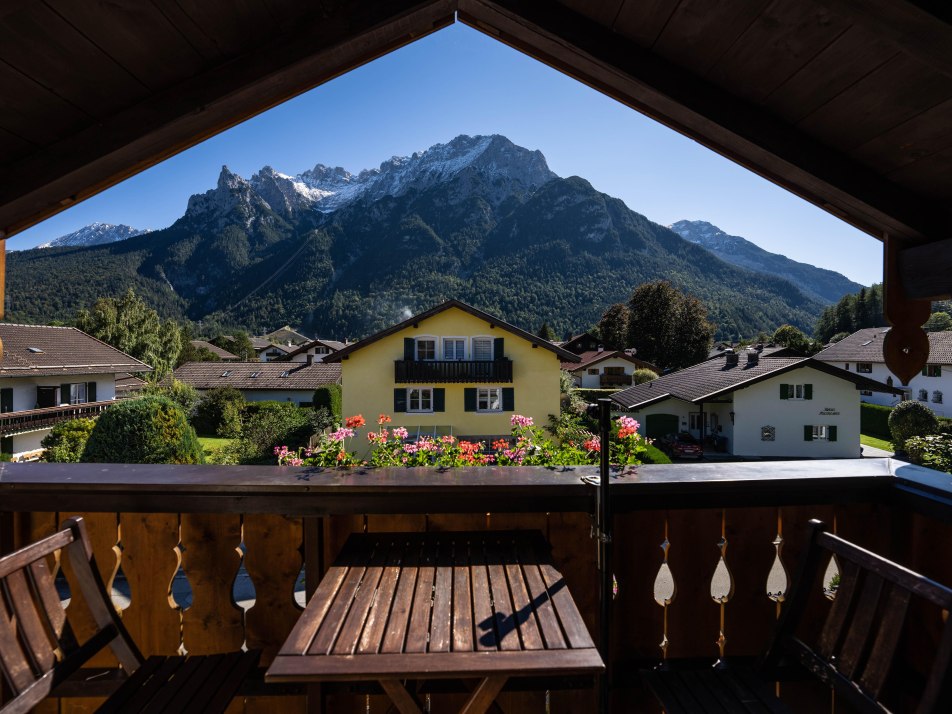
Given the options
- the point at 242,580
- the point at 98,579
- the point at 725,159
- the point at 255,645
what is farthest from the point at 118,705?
the point at 242,580

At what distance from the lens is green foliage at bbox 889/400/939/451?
1738 cm

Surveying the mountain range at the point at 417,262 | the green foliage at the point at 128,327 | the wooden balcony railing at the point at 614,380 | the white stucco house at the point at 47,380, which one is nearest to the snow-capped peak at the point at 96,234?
the mountain range at the point at 417,262

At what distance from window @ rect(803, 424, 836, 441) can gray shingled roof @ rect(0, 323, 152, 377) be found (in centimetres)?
2684

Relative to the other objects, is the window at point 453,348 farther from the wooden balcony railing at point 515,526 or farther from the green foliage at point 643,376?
the green foliage at point 643,376

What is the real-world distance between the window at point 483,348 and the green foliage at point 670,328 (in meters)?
23.3

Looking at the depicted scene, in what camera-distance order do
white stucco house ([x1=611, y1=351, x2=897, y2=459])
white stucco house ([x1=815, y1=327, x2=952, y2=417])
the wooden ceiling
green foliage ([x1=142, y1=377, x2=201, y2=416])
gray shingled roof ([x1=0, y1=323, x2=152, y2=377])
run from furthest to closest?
white stucco house ([x1=815, y1=327, x2=952, y2=417]), green foliage ([x1=142, y1=377, x2=201, y2=416]), white stucco house ([x1=611, y1=351, x2=897, y2=459]), gray shingled roof ([x1=0, y1=323, x2=152, y2=377]), the wooden ceiling

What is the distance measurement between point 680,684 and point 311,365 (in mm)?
30444

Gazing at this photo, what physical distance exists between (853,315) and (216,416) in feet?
185

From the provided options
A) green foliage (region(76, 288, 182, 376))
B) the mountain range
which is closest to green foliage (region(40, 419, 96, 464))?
green foliage (region(76, 288, 182, 376))

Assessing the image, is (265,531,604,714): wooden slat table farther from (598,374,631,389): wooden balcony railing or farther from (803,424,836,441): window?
(598,374,631,389): wooden balcony railing

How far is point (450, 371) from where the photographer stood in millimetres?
17000

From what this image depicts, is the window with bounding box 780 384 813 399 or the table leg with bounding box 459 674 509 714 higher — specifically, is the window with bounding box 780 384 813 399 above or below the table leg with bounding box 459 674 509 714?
Result: below

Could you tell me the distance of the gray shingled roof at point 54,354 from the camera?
1678 cm

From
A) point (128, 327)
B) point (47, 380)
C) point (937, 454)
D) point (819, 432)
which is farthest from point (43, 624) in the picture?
point (128, 327)
